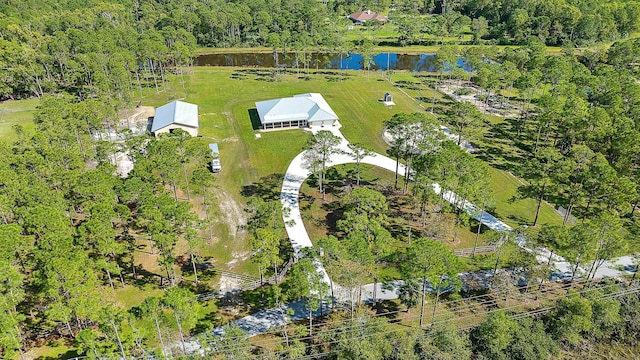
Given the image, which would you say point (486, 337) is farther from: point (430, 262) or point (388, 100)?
point (388, 100)

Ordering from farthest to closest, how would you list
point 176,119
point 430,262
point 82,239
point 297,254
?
point 176,119
point 297,254
point 82,239
point 430,262

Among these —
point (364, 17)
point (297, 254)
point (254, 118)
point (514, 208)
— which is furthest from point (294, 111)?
point (364, 17)

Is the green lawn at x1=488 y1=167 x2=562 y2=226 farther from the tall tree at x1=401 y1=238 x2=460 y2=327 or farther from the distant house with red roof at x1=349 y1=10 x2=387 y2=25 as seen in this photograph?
the distant house with red roof at x1=349 y1=10 x2=387 y2=25

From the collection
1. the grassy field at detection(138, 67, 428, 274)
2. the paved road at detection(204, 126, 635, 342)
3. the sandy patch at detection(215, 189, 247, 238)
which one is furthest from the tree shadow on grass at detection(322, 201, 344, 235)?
the sandy patch at detection(215, 189, 247, 238)

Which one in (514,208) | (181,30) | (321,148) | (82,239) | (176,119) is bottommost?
(514,208)

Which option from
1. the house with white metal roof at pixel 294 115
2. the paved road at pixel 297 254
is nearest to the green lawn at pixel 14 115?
the house with white metal roof at pixel 294 115

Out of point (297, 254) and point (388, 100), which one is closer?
point (297, 254)
